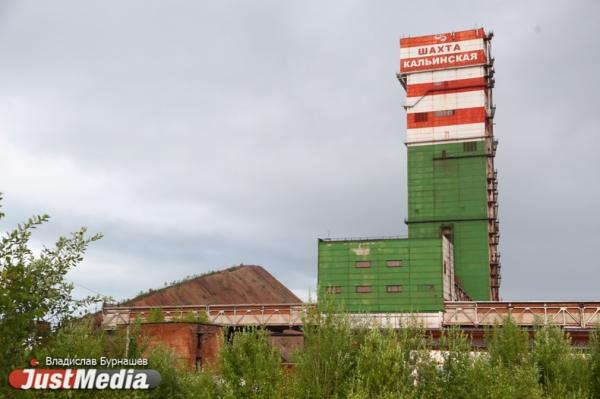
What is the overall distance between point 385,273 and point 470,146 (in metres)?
20.3

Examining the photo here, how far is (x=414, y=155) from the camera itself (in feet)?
239

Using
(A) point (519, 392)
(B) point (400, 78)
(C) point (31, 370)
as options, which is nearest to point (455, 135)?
(B) point (400, 78)

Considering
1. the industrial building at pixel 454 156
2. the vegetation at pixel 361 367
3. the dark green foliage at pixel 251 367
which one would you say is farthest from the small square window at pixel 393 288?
the dark green foliage at pixel 251 367

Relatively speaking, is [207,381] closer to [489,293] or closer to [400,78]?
[489,293]

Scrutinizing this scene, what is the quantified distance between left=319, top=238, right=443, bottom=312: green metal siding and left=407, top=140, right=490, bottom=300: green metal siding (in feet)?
34.8

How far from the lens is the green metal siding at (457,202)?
6900cm

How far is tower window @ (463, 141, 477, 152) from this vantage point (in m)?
70.2

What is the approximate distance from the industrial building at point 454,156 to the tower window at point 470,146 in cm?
12

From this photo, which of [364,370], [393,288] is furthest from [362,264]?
[364,370]

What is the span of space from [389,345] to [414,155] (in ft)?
164

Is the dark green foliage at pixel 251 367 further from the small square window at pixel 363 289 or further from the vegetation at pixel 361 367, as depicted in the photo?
the small square window at pixel 363 289

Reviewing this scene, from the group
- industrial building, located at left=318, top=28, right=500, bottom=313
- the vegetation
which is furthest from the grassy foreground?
industrial building, located at left=318, top=28, right=500, bottom=313

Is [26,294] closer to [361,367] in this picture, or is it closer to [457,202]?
[361,367]

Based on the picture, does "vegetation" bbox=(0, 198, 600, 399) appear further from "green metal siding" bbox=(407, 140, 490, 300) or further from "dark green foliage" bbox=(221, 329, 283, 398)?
"green metal siding" bbox=(407, 140, 490, 300)
